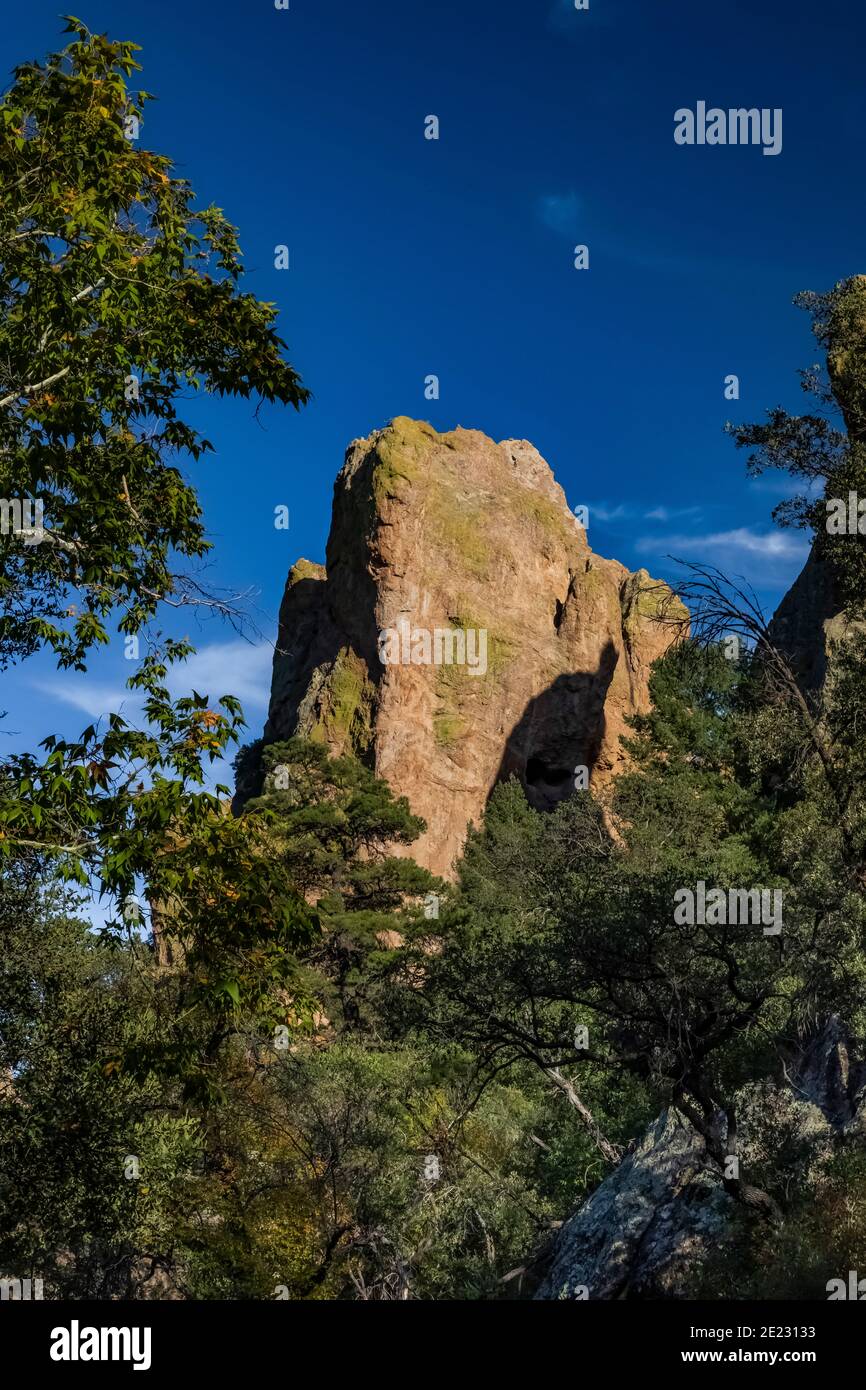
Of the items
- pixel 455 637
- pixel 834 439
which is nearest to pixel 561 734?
pixel 455 637

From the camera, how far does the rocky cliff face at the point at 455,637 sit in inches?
2402

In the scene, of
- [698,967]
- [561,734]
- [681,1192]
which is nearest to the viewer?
[698,967]

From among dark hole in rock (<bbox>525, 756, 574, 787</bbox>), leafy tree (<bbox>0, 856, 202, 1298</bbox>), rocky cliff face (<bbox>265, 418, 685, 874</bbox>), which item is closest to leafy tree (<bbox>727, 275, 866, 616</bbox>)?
leafy tree (<bbox>0, 856, 202, 1298</bbox>)

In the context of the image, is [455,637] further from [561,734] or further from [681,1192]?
[681,1192]

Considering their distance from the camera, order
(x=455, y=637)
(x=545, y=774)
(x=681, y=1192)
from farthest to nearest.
Answer: (x=545, y=774), (x=455, y=637), (x=681, y=1192)

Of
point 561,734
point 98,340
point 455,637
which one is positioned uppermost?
point 455,637

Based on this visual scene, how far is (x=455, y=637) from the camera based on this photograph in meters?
66.4

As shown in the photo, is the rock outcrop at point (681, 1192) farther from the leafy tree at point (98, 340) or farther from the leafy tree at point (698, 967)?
the leafy tree at point (98, 340)

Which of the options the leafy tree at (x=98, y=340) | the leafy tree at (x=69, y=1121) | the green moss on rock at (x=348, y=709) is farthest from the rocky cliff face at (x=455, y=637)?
the leafy tree at (x=98, y=340)

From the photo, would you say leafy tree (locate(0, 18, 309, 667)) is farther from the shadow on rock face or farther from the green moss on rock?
the shadow on rock face

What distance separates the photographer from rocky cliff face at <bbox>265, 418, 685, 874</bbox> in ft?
200
